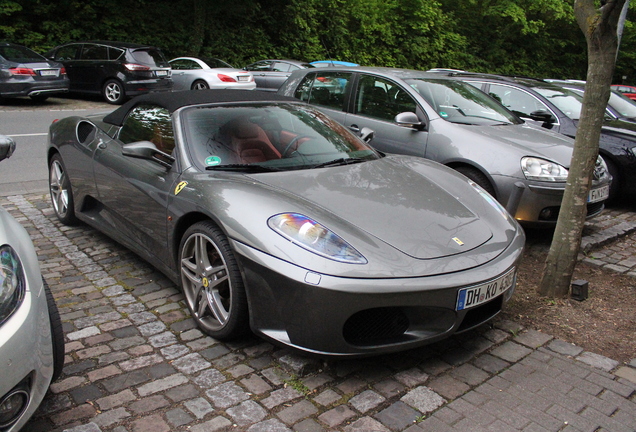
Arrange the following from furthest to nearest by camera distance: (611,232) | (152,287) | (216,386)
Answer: (611,232) < (152,287) < (216,386)

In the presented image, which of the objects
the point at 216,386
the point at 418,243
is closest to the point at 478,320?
the point at 418,243

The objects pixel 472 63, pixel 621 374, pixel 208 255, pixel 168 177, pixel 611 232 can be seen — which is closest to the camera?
pixel 621 374

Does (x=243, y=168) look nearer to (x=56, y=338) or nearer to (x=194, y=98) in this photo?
(x=194, y=98)

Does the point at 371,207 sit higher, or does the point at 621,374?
the point at 371,207

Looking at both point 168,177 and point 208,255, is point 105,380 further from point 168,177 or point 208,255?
point 168,177

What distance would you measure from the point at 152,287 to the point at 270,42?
21.6 metres

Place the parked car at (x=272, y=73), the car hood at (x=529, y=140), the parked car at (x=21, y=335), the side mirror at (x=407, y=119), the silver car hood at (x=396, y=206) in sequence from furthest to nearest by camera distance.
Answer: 1. the parked car at (x=272, y=73)
2. the side mirror at (x=407, y=119)
3. the car hood at (x=529, y=140)
4. the silver car hood at (x=396, y=206)
5. the parked car at (x=21, y=335)

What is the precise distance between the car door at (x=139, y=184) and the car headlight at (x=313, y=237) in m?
0.97

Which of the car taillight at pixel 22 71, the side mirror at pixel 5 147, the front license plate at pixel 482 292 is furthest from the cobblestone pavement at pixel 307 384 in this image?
the car taillight at pixel 22 71

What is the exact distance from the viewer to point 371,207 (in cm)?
326

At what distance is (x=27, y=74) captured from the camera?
540 inches

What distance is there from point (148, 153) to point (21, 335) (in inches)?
70.7

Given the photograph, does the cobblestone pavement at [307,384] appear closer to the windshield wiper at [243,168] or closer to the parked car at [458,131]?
the windshield wiper at [243,168]

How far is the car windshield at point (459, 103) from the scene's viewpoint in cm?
594
